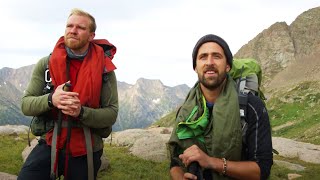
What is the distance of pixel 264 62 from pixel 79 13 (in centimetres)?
11812

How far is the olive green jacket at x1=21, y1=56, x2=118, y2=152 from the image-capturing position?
5938 millimetres

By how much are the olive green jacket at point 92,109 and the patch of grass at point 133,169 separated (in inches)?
433

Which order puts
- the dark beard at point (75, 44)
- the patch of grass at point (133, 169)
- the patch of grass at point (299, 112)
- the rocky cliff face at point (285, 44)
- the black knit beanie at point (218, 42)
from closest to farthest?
the black knit beanie at point (218, 42)
the dark beard at point (75, 44)
the patch of grass at point (133, 169)
the patch of grass at point (299, 112)
the rocky cliff face at point (285, 44)

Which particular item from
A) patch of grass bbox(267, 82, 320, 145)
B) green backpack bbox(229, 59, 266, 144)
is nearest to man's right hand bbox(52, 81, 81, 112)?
green backpack bbox(229, 59, 266, 144)

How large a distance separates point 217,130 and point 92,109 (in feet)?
7.33

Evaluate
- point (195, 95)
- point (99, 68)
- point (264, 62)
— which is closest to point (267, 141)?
point (195, 95)

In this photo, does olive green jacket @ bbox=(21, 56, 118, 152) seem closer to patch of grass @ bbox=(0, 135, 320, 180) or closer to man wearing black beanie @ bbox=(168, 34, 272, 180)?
man wearing black beanie @ bbox=(168, 34, 272, 180)

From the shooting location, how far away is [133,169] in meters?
19.0

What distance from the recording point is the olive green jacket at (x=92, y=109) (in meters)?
5.94

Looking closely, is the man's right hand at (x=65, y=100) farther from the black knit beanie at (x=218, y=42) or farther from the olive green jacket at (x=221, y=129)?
the black knit beanie at (x=218, y=42)

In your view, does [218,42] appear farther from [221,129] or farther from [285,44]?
[285,44]

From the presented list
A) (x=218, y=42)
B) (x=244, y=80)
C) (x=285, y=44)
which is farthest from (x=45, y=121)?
(x=285, y=44)

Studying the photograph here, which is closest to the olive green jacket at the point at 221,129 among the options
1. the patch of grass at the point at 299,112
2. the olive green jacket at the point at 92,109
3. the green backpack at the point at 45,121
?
the olive green jacket at the point at 92,109

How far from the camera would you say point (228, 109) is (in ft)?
16.3
